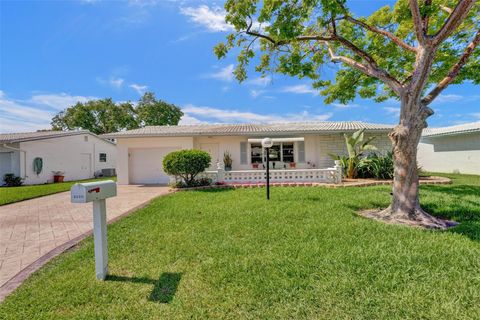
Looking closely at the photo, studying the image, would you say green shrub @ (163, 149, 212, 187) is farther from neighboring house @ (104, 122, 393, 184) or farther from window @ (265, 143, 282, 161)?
window @ (265, 143, 282, 161)

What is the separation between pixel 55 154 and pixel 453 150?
112 feet

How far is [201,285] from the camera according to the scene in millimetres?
3445

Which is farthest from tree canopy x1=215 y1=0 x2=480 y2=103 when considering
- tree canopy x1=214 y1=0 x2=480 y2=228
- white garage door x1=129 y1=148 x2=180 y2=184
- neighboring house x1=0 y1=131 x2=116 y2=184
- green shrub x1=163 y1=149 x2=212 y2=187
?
neighboring house x1=0 y1=131 x2=116 y2=184

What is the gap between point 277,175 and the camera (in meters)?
13.8

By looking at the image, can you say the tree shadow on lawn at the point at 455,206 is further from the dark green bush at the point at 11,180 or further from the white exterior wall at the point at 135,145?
the dark green bush at the point at 11,180

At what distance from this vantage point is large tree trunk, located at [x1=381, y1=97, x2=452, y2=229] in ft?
20.8

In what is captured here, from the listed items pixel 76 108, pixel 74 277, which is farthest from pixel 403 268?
pixel 76 108

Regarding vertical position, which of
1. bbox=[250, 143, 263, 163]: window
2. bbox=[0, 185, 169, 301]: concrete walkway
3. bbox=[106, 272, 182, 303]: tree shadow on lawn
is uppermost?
bbox=[250, 143, 263, 163]: window

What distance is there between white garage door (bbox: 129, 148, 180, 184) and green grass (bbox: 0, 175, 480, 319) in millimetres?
11444

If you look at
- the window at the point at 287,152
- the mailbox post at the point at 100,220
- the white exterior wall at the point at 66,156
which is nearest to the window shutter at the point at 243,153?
the window at the point at 287,152

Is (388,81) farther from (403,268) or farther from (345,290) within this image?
(345,290)

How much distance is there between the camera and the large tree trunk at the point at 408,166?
20.8ft

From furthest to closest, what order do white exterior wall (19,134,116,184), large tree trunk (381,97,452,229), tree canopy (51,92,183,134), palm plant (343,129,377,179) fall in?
1. tree canopy (51,92,183,134)
2. white exterior wall (19,134,116,184)
3. palm plant (343,129,377,179)
4. large tree trunk (381,97,452,229)

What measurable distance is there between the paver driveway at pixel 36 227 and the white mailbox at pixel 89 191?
7.11 feet
